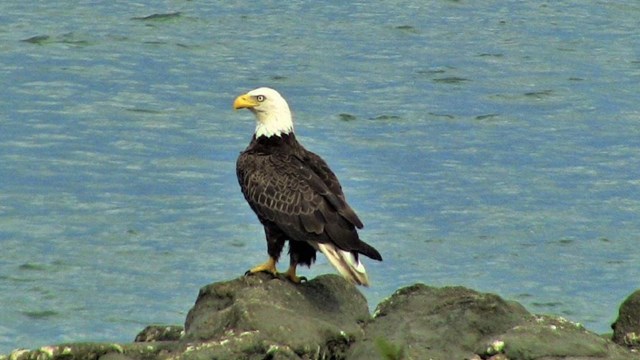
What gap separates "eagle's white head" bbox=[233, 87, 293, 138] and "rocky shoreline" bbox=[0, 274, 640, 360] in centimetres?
138

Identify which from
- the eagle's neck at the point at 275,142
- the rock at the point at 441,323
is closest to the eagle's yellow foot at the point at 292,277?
the rock at the point at 441,323

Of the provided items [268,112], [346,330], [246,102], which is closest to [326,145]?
[246,102]

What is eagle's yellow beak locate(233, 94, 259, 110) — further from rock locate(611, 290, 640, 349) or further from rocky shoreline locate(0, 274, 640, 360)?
rock locate(611, 290, 640, 349)

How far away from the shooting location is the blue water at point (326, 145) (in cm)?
1289

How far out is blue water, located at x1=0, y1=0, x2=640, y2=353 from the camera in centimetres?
1289

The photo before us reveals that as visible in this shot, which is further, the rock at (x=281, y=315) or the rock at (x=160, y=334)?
the rock at (x=160, y=334)

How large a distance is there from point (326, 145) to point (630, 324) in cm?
648

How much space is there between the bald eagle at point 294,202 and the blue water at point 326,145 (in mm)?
1925

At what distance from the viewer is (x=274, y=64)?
61.1 ft

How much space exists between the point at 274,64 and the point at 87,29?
2.66m

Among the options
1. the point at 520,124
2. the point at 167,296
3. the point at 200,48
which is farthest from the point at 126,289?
the point at 200,48

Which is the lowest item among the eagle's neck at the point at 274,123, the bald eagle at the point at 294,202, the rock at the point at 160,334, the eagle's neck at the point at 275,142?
the rock at the point at 160,334

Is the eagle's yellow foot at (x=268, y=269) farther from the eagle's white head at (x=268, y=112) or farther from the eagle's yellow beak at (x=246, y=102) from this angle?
the eagle's yellow beak at (x=246, y=102)

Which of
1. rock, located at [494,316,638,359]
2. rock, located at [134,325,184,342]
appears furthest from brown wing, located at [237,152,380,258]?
rock, located at [494,316,638,359]
